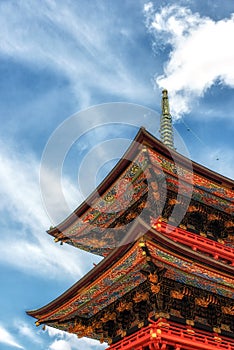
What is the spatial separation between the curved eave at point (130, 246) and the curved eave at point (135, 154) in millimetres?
3898

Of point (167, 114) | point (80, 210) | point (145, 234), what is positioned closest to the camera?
point (145, 234)

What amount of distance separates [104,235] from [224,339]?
8266mm

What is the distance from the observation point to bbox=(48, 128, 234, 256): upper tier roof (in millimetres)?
16391

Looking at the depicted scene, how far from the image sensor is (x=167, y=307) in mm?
15180

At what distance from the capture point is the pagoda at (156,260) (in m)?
14.3

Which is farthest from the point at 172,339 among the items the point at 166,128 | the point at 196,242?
the point at 166,128

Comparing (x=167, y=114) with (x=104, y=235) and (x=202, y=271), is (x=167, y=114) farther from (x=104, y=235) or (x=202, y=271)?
(x=202, y=271)

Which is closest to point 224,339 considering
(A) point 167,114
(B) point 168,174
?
(B) point 168,174

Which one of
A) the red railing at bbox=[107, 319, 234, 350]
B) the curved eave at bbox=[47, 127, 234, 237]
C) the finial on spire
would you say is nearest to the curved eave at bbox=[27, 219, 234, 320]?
the red railing at bbox=[107, 319, 234, 350]

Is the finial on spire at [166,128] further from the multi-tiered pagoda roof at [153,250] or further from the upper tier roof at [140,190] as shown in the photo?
the multi-tiered pagoda roof at [153,250]

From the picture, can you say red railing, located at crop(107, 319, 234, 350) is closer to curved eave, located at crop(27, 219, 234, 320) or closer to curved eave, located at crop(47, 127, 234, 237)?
curved eave, located at crop(27, 219, 234, 320)

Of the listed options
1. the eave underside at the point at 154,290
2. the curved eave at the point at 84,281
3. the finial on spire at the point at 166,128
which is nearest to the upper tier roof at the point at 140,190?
the eave underside at the point at 154,290

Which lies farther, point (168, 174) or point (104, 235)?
point (104, 235)

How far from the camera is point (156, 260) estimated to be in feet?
45.7
